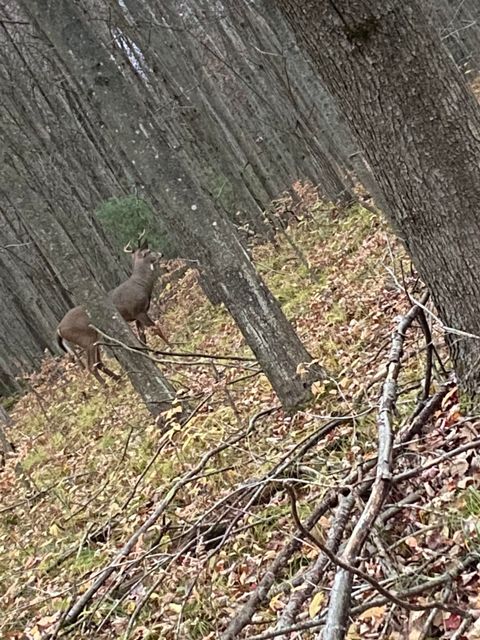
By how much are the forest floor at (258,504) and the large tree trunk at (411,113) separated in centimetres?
88

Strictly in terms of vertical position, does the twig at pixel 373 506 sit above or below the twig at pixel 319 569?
above

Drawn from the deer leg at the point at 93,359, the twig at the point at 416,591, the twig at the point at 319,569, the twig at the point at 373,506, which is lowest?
the twig at the point at 416,591

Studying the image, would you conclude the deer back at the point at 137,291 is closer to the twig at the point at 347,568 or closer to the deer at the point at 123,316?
the deer at the point at 123,316

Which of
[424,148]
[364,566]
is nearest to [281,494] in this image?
[364,566]

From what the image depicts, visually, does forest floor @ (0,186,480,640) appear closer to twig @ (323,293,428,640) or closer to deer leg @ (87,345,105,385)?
twig @ (323,293,428,640)

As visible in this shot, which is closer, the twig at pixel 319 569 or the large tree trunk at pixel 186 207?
the twig at pixel 319 569

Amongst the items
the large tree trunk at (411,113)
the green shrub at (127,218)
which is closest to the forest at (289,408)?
the large tree trunk at (411,113)

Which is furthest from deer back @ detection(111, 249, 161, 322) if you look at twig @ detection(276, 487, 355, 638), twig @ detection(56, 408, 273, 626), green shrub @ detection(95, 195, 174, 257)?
twig @ detection(276, 487, 355, 638)

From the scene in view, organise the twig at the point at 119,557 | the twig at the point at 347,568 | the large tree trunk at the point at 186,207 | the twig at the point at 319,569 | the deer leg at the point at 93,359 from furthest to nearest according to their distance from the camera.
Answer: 1. the deer leg at the point at 93,359
2. the large tree trunk at the point at 186,207
3. the twig at the point at 119,557
4. the twig at the point at 319,569
5. the twig at the point at 347,568

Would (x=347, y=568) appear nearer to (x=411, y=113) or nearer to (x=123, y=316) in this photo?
(x=411, y=113)

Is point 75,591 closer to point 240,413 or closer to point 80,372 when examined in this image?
point 240,413

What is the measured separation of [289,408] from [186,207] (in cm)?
197

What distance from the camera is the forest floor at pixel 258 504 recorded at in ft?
10.8

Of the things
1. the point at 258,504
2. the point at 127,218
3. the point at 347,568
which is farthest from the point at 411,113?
the point at 127,218
